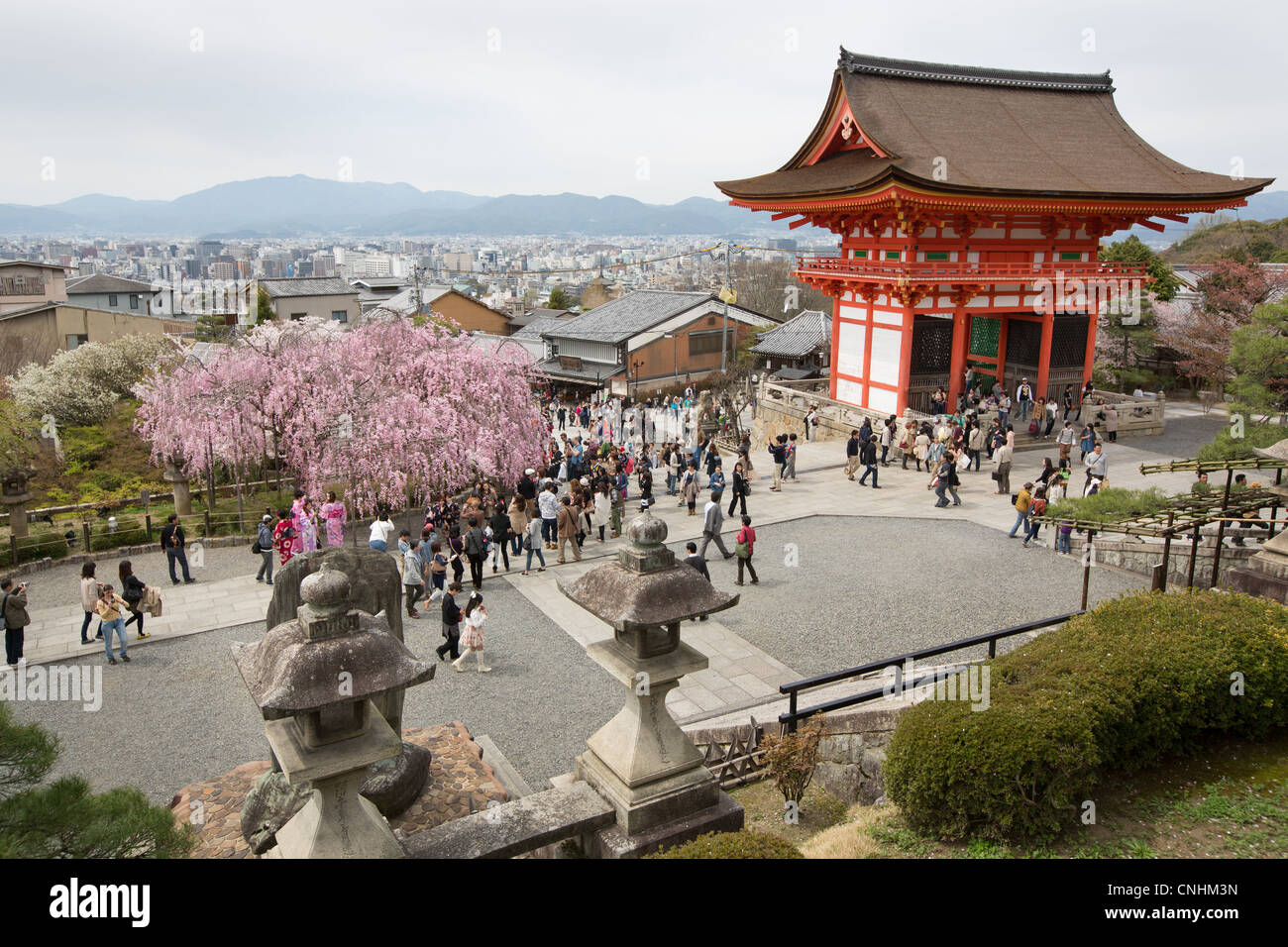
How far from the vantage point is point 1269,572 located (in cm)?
1006

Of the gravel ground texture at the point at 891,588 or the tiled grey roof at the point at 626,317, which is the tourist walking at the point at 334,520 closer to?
the gravel ground texture at the point at 891,588

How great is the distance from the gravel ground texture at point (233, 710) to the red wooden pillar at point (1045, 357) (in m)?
21.8

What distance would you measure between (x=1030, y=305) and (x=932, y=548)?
575 inches

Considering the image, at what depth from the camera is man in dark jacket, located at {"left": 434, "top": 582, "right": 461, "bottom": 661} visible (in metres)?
12.3

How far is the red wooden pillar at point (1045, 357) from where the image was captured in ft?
91.1

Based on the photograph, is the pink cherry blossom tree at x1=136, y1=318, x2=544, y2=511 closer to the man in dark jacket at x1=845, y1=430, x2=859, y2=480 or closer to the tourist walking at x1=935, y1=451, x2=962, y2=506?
the man in dark jacket at x1=845, y1=430, x2=859, y2=480

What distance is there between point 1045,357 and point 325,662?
93.4 feet

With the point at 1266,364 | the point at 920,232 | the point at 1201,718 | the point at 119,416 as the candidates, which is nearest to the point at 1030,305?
Answer: the point at 920,232

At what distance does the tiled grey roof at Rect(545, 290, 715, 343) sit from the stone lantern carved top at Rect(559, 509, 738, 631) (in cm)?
4347

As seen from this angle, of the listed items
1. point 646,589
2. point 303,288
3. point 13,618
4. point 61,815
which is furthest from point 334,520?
point 303,288

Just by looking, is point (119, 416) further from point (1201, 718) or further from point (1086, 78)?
point (1086, 78)

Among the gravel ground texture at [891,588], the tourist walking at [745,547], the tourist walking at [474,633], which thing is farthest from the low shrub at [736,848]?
the tourist walking at [745,547]

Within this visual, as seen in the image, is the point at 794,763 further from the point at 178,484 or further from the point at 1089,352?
the point at 1089,352

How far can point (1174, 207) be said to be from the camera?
85.6 ft
